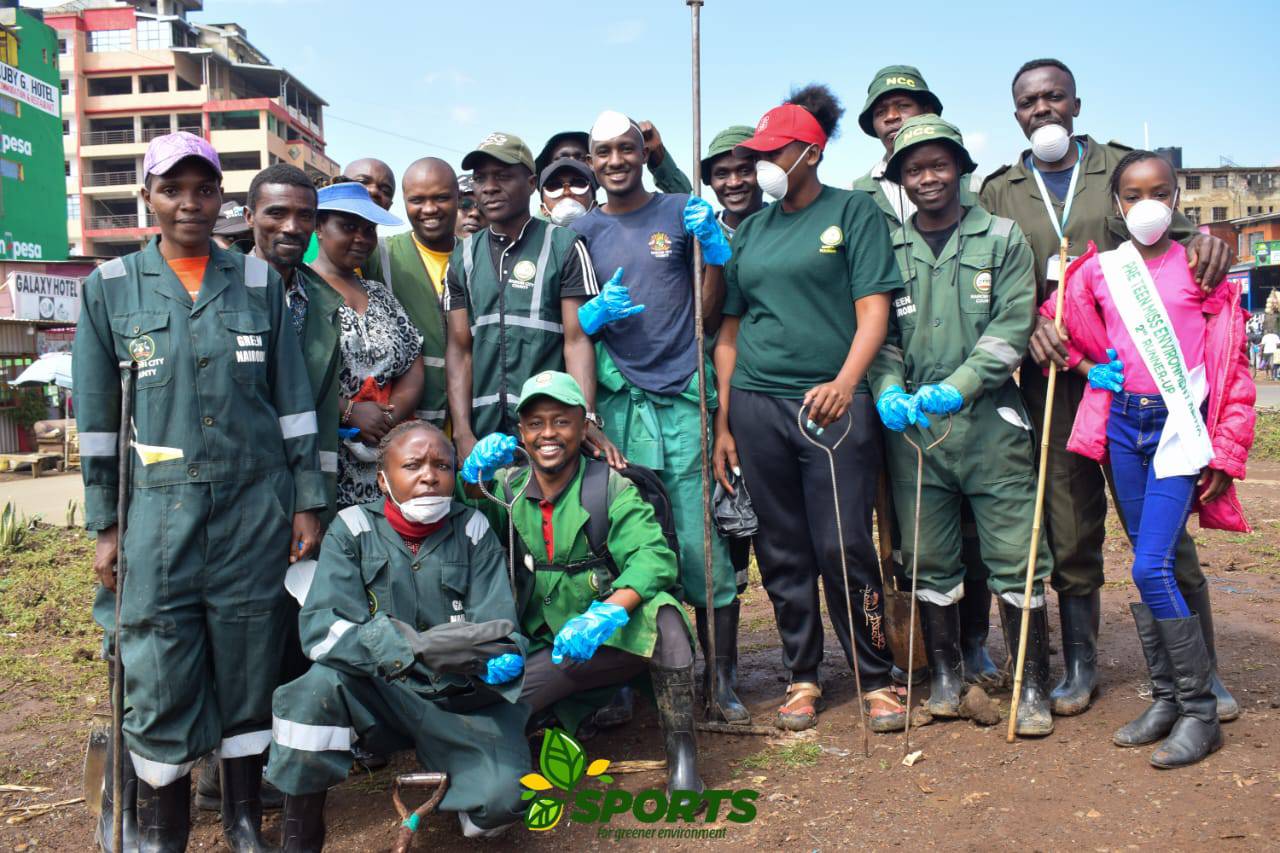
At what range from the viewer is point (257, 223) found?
12.9 feet

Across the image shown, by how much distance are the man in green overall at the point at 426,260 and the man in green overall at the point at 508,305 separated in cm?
13

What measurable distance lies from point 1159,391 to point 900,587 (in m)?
1.45

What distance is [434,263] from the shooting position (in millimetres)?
4824

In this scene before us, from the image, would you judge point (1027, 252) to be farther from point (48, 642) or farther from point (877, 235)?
point (48, 642)

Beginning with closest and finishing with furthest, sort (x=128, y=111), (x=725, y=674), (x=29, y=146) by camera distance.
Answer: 1. (x=725, y=674)
2. (x=29, y=146)
3. (x=128, y=111)

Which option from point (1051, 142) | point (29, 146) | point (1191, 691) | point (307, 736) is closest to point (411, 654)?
point (307, 736)

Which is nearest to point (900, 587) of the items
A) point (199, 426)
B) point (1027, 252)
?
point (1027, 252)

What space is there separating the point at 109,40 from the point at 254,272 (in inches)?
2543

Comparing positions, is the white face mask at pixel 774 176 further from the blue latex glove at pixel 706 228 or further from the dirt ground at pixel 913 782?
the dirt ground at pixel 913 782

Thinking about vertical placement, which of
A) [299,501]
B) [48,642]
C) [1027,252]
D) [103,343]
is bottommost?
[48,642]

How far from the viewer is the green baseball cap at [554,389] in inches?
151

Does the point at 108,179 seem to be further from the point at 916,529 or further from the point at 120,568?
the point at 916,529

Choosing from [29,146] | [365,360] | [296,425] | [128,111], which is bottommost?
[296,425]

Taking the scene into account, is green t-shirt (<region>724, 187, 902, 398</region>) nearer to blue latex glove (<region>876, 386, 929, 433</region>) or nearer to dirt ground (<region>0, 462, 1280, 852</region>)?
blue latex glove (<region>876, 386, 929, 433</region>)
